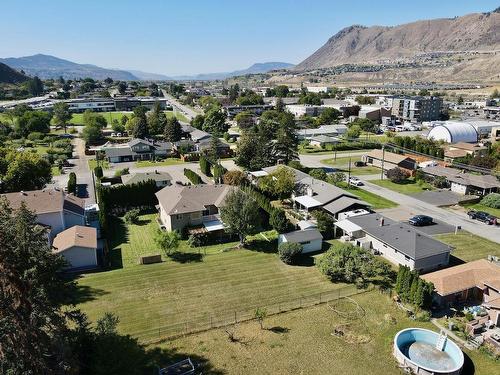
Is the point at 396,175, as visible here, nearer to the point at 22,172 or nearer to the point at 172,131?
the point at 172,131

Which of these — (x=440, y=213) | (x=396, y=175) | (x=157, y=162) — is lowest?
(x=440, y=213)

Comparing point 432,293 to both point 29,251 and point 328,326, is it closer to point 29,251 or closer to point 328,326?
point 328,326

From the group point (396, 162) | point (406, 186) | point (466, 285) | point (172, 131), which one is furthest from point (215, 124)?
point (466, 285)

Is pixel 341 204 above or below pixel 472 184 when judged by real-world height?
above

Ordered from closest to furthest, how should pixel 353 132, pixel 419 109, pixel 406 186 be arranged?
pixel 406 186, pixel 353 132, pixel 419 109

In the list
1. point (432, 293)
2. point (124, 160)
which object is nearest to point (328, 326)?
point (432, 293)

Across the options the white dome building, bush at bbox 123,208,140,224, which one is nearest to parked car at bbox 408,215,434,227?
bush at bbox 123,208,140,224
